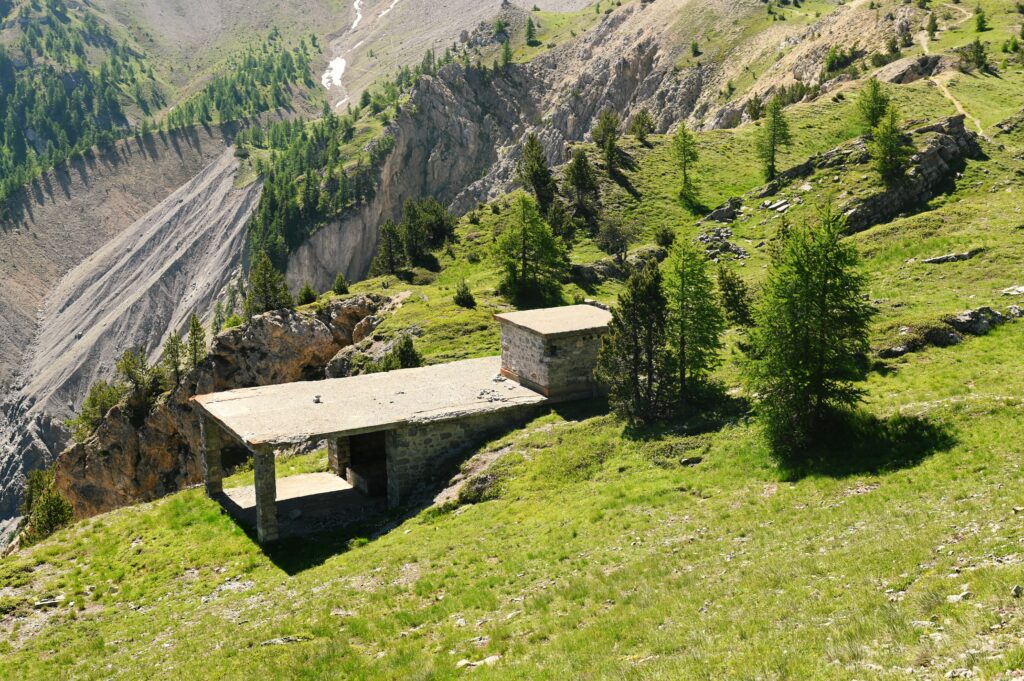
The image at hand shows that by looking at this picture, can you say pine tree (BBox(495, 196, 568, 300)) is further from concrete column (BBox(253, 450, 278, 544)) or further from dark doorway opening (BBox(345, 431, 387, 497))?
concrete column (BBox(253, 450, 278, 544))

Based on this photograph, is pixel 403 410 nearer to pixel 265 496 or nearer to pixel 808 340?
pixel 265 496

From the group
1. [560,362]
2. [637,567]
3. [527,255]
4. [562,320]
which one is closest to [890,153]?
[527,255]

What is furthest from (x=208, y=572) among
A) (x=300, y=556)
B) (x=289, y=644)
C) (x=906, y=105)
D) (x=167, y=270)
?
(x=167, y=270)

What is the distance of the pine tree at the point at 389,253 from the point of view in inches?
3123

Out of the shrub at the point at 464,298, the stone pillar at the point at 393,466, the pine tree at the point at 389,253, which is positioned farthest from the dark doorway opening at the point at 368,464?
the pine tree at the point at 389,253

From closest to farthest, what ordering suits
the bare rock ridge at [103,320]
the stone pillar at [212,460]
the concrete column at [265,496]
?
the concrete column at [265,496] → the stone pillar at [212,460] → the bare rock ridge at [103,320]

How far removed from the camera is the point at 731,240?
6438 cm

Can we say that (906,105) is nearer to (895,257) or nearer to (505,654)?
(895,257)

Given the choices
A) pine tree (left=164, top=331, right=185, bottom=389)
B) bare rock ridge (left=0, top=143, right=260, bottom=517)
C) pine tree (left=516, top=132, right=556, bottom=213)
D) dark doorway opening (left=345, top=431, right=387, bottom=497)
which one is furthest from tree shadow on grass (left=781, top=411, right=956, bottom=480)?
bare rock ridge (left=0, top=143, right=260, bottom=517)

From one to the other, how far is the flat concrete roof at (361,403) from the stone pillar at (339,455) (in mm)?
2139

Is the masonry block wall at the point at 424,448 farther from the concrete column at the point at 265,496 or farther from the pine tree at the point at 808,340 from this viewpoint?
the pine tree at the point at 808,340

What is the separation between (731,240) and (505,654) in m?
52.6

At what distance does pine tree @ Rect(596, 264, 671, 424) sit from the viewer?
32406mm

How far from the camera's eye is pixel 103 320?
574 ft
